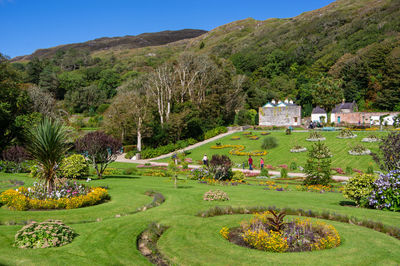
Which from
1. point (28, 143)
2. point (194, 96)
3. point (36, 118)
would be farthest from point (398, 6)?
point (28, 143)

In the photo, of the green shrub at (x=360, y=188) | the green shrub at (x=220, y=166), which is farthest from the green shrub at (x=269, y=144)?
the green shrub at (x=360, y=188)

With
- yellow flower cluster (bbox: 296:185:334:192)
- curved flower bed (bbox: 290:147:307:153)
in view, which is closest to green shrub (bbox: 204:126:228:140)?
curved flower bed (bbox: 290:147:307:153)

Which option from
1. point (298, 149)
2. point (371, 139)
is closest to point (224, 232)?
point (298, 149)

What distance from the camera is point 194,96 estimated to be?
63.4 metres

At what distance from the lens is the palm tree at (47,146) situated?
13.1 meters

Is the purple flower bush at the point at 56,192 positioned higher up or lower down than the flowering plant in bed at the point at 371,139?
lower down

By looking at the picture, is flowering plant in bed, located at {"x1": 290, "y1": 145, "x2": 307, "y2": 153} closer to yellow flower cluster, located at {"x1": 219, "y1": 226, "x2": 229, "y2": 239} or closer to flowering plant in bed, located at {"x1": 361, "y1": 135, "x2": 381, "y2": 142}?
flowering plant in bed, located at {"x1": 361, "y1": 135, "x2": 381, "y2": 142}

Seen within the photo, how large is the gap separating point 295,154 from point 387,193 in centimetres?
2543

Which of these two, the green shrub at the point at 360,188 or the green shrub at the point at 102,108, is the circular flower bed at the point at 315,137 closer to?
the green shrub at the point at 360,188

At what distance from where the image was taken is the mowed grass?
1316 inches

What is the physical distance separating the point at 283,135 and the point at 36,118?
33716 millimetres

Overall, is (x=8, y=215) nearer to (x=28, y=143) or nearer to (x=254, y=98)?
(x=28, y=143)

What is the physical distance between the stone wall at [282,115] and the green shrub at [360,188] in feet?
172

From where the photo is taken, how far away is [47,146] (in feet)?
43.3
